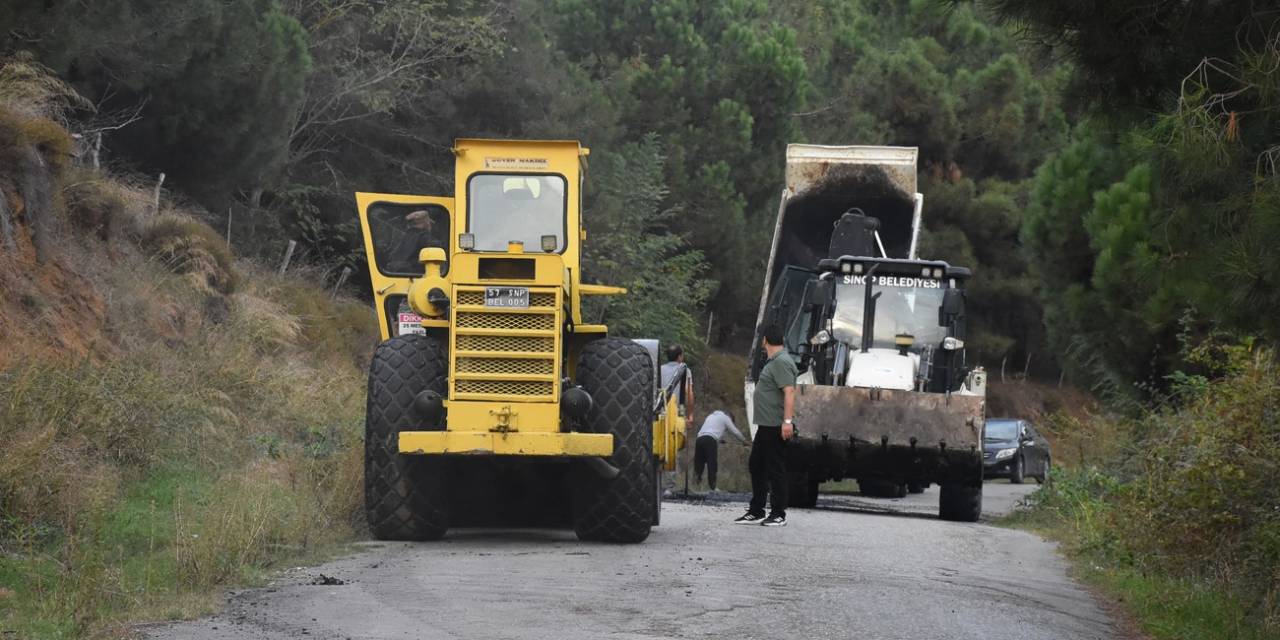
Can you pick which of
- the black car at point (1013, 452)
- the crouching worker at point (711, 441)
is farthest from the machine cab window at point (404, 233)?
the black car at point (1013, 452)

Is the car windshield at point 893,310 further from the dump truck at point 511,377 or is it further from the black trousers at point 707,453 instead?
the dump truck at point 511,377

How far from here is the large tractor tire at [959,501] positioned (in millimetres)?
20766

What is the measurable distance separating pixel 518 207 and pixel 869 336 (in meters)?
7.56

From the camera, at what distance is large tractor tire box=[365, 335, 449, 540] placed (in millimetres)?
13844

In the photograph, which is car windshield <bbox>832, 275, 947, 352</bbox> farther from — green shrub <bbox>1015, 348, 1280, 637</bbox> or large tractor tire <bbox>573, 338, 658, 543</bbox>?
large tractor tire <bbox>573, 338, 658, 543</bbox>

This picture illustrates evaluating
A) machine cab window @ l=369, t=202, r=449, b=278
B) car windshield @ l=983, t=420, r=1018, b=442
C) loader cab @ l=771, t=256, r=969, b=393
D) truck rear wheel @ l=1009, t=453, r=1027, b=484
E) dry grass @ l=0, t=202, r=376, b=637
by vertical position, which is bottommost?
truck rear wheel @ l=1009, t=453, r=1027, b=484

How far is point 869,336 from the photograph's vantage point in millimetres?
21141

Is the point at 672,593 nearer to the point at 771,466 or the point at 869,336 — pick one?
the point at 771,466

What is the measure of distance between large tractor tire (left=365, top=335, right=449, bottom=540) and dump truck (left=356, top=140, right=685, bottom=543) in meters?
0.01

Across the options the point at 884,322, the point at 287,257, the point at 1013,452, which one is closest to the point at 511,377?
the point at 884,322

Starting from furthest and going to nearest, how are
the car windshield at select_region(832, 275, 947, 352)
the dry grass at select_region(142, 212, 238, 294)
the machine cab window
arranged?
the dry grass at select_region(142, 212, 238, 294), the car windshield at select_region(832, 275, 947, 352), the machine cab window

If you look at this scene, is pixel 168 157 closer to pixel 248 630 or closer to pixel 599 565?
pixel 599 565

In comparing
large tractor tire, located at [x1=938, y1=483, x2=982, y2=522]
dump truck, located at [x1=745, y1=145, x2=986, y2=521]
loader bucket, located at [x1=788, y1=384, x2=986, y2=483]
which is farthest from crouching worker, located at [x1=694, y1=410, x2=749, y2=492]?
loader bucket, located at [x1=788, y1=384, x2=986, y2=483]

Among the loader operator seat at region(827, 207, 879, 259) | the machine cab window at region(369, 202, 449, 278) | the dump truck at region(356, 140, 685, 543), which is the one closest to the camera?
the dump truck at region(356, 140, 685, 543)
